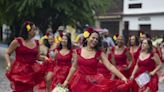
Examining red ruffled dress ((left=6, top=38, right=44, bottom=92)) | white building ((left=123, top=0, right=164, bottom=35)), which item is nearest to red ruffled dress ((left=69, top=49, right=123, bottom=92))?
red ruffled dress ((left=6, top=38, right=44, bottom=92))

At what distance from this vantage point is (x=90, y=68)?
339 inches

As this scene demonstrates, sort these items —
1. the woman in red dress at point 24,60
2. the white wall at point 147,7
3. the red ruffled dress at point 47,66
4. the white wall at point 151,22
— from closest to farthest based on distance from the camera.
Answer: the woman in red dress at point 24,60, the red ruffled dress at point 47,66, the white wall at point 151,22, the white wall at point 147,7

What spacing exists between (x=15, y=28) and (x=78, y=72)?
18.6 metres

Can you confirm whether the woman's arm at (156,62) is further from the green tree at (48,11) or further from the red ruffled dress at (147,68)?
the green tree at (48,11)

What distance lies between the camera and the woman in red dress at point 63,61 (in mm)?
11305

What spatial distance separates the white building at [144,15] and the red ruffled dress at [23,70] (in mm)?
27978

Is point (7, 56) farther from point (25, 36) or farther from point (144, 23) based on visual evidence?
point (144, 23)

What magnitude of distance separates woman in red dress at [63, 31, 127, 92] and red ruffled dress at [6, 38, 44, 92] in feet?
3.59

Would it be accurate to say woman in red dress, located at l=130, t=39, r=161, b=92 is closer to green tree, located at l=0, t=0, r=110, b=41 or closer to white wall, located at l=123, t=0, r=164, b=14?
green tree, located at l=0, t=0, r=110, b=41

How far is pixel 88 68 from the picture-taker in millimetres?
8609

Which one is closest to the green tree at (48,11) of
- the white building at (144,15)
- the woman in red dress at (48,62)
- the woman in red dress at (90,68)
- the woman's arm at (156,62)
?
the woman in red dress at (48,62)

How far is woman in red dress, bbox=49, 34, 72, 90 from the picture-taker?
37.1 feet

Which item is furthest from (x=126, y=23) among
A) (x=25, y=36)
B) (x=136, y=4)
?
(x=25, y=36)

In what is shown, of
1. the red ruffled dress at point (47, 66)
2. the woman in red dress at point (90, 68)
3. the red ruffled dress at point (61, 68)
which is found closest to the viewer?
the woman in red dress at point (90, 68)
